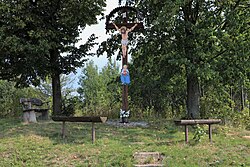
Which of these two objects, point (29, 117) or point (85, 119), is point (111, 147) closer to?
point (85, 119)

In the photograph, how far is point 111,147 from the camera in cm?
793

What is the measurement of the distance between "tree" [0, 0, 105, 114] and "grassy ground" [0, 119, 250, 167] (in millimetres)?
3461

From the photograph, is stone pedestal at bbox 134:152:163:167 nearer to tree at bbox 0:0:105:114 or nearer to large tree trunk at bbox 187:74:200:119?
large tree trunk at bbox 187:74:200:119

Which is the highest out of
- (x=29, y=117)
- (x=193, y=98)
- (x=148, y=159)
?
(x=193, y=98)

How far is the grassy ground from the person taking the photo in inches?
276

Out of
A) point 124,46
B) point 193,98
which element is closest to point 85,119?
point 124,46

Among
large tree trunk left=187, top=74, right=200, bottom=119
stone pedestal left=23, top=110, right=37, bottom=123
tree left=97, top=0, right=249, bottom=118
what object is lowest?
stone pedestal left=23, top=110, right=37, bottom=123

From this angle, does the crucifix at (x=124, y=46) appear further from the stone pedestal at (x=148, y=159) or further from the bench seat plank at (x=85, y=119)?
the stone pedestal at (x=148, y=159)

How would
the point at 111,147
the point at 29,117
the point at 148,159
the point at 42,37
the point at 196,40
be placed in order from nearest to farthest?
the point at 148,159 → the point at 111,147 → the point at 196,40 → the point at 29,117 → the point at 42,37

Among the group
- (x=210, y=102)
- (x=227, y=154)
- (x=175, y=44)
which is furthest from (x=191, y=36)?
(x=227, y=154)

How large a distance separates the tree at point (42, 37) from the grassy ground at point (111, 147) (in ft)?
11.4

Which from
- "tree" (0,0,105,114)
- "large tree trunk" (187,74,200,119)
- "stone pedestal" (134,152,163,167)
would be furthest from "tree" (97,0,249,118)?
"stone pedestal" (134,152,163,167)

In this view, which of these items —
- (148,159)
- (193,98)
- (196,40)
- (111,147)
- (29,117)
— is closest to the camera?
(148,159)

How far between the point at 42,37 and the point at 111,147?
6605 mm
